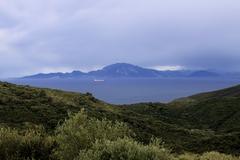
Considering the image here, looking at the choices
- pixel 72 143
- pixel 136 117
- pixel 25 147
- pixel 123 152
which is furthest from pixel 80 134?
pixel 136 117

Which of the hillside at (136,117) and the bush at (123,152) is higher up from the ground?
the bush at (123,152)

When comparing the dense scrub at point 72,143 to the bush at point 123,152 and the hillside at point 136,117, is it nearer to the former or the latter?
the bush at point 123,152

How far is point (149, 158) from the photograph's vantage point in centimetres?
1166

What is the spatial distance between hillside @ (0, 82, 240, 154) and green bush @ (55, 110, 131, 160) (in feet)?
57.3

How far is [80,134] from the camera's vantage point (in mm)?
13922

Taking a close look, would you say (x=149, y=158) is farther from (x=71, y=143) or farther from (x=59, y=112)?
(x=59, y=112)

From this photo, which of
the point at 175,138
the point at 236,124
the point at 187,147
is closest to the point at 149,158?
the point at 187,147

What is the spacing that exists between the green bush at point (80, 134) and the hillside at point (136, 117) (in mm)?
17461

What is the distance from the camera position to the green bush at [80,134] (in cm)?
1361

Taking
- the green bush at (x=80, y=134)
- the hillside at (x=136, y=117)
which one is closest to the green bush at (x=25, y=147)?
the green bush at (x=80, y=134)

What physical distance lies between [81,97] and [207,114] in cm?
2696

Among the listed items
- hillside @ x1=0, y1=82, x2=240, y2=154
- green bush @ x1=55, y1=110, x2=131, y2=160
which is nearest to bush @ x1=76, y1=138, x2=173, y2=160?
green bush @ x1=55, y1=110, x2=131, y2=160

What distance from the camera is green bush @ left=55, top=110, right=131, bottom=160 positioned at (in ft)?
44.7

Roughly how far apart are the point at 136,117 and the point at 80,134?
1597 inches
